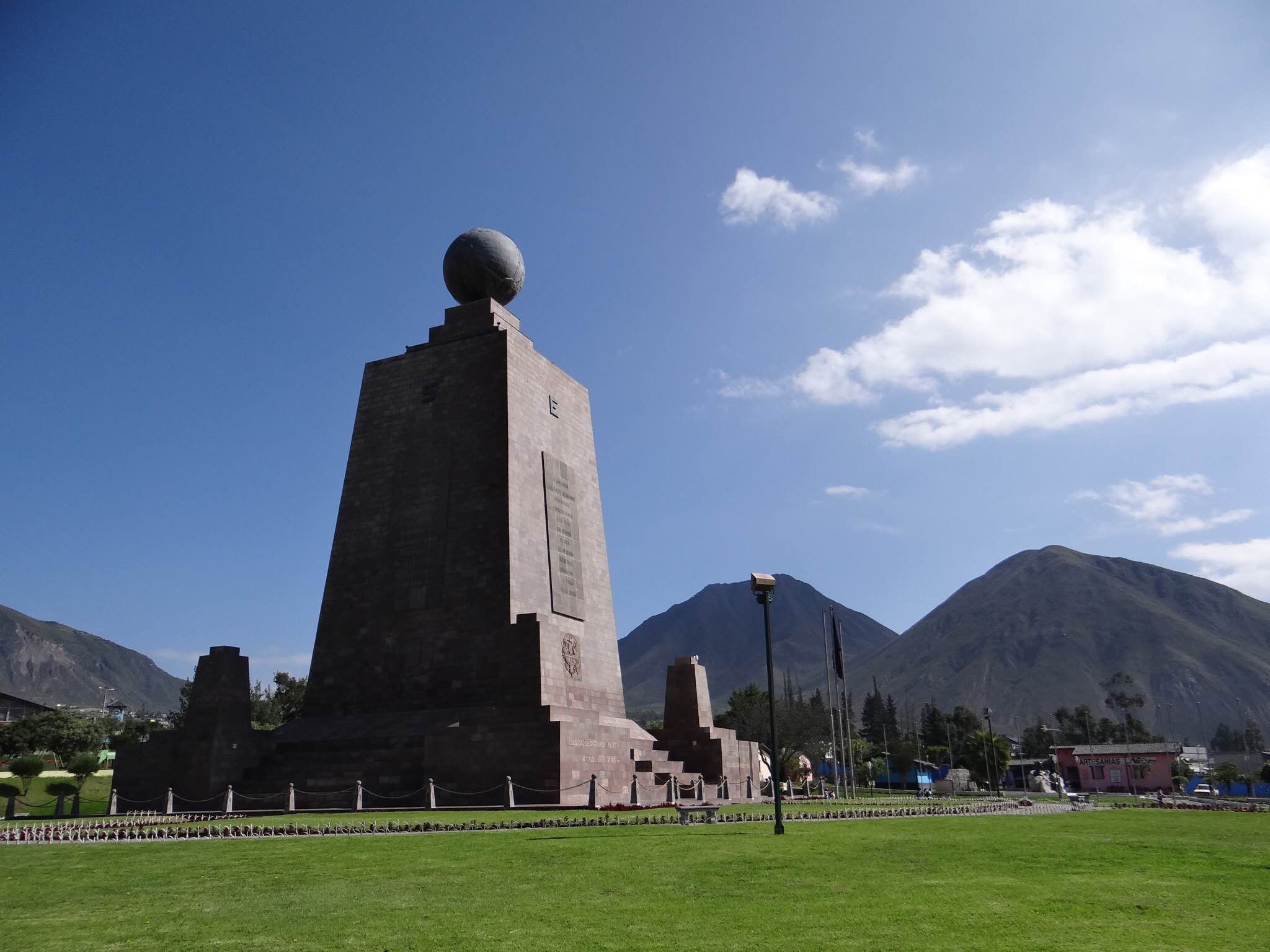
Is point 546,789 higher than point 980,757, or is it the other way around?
point 546,789

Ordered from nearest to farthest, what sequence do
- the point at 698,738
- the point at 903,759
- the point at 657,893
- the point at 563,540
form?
the point at 657,893 → the point at 563,540 → the point at 698,738 → the point at 903,759

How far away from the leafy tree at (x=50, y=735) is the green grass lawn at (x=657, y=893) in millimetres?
51827

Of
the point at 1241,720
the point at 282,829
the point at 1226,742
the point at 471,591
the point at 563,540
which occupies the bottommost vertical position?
the point at 1226,742

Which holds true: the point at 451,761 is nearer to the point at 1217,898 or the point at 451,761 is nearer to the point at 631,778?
the point at 631,778

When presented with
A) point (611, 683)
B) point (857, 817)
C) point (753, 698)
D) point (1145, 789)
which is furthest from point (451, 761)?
point (1145, 789)

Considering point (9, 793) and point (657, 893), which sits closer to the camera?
point (657, 893)

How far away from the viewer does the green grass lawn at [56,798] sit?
2573 cm

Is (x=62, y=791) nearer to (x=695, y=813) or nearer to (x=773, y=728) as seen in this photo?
(x=695, y=813)

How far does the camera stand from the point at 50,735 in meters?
56.8

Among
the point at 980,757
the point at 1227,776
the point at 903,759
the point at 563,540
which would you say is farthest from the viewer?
the point at 903,759

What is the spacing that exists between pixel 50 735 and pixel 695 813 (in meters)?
54.5

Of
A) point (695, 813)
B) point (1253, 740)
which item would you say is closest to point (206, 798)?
point (695, 813)

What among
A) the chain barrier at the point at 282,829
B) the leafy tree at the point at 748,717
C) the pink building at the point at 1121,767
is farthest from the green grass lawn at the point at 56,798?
the pink building at the point at 1121,767

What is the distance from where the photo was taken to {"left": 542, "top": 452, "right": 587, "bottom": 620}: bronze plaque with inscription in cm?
2694
